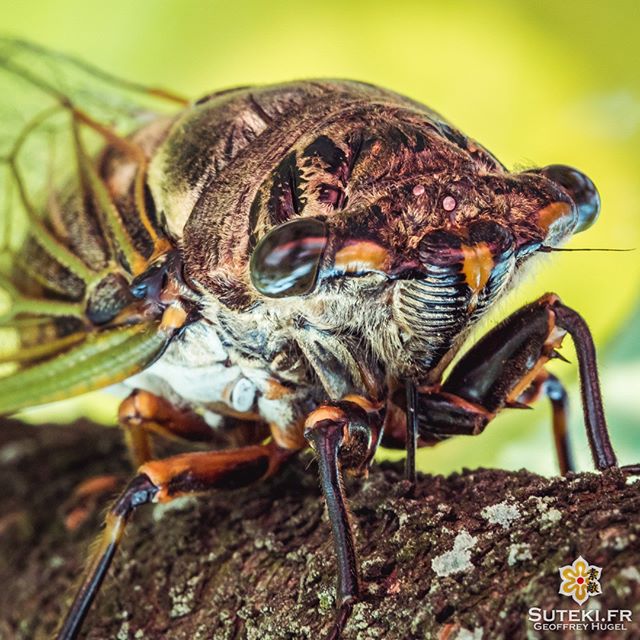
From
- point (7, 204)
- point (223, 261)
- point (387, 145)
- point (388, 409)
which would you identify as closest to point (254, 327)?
point (223, 261)

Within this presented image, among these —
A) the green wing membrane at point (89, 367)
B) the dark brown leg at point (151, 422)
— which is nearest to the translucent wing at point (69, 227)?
the green wing membrane at point (89, 367)

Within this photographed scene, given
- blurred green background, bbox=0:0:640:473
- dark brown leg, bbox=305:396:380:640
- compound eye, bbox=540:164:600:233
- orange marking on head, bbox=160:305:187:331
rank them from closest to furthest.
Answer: dark brown leg, bbox=305:396:380:640 → compound eye, bbox=540:164:600:233 → orange marking on head, bbox=160:305:187:331 → blurred green background, bbox=0:0:640:473

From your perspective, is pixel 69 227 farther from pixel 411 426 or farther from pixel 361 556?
pixel 361 556

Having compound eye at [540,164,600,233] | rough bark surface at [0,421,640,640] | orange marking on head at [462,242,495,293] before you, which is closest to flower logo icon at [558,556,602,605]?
rough bark surface at [0,421,640,640]

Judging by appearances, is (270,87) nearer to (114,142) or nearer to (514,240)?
(114,142)

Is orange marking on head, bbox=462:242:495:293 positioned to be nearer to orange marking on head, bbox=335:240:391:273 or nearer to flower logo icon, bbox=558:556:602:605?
orange marking on head, bbox=335:240:391:273

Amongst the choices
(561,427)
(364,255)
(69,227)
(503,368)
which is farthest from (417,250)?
(69,227)
